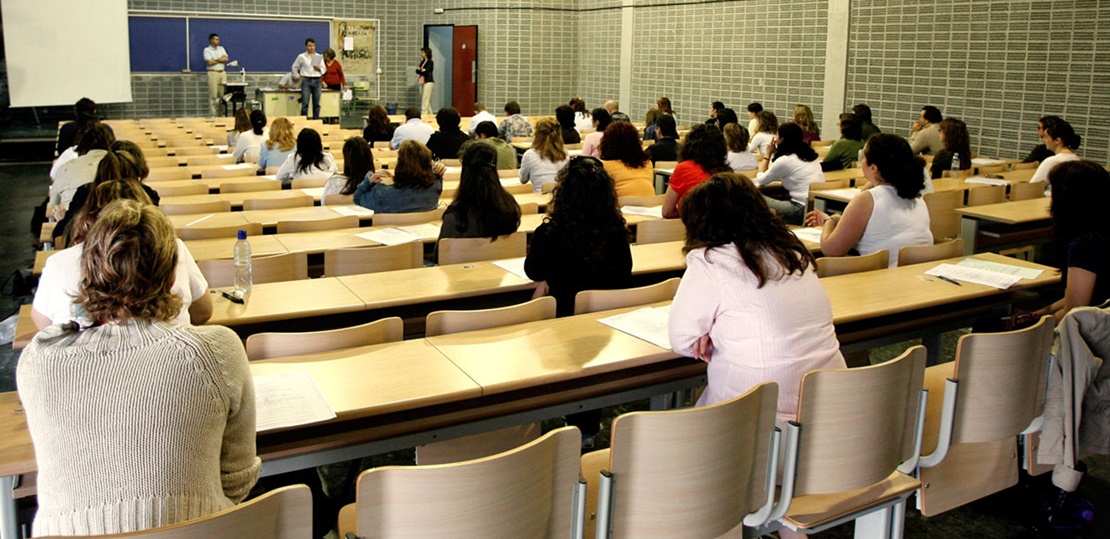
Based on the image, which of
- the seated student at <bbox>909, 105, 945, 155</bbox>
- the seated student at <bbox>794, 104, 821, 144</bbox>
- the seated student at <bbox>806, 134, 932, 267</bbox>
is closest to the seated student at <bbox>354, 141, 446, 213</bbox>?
the seated student at <bbox>806, 134, 932, 267</bbox>

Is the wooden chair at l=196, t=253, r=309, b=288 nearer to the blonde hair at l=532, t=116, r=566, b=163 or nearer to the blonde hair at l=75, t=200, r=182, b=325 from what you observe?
the blonde hair at l=75, t=200, r=182, b=325

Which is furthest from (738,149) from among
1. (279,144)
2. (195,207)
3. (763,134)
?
(195,207)

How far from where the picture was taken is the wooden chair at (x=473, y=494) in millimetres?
2152

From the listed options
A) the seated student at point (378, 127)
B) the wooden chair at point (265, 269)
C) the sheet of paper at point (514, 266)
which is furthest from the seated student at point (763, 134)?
the wooden chair at point (265, 269)

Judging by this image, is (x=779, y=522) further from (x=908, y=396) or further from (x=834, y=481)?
(x=908, y=396)

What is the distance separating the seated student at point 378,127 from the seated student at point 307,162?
128 inches

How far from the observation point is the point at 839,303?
161 inches

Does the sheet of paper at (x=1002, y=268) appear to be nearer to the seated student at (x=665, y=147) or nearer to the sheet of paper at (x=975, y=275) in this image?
the sheet of paper at (x=975, y=275)

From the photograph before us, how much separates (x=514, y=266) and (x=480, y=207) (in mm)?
526

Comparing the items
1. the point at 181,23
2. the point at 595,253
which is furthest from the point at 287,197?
the point at 181,23

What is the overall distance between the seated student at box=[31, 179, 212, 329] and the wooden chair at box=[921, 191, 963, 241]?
511 centimetres

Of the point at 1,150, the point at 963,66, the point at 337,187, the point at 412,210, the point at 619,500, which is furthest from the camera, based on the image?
the point at 1,150

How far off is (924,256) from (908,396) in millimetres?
2208

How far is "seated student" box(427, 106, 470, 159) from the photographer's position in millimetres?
9898
